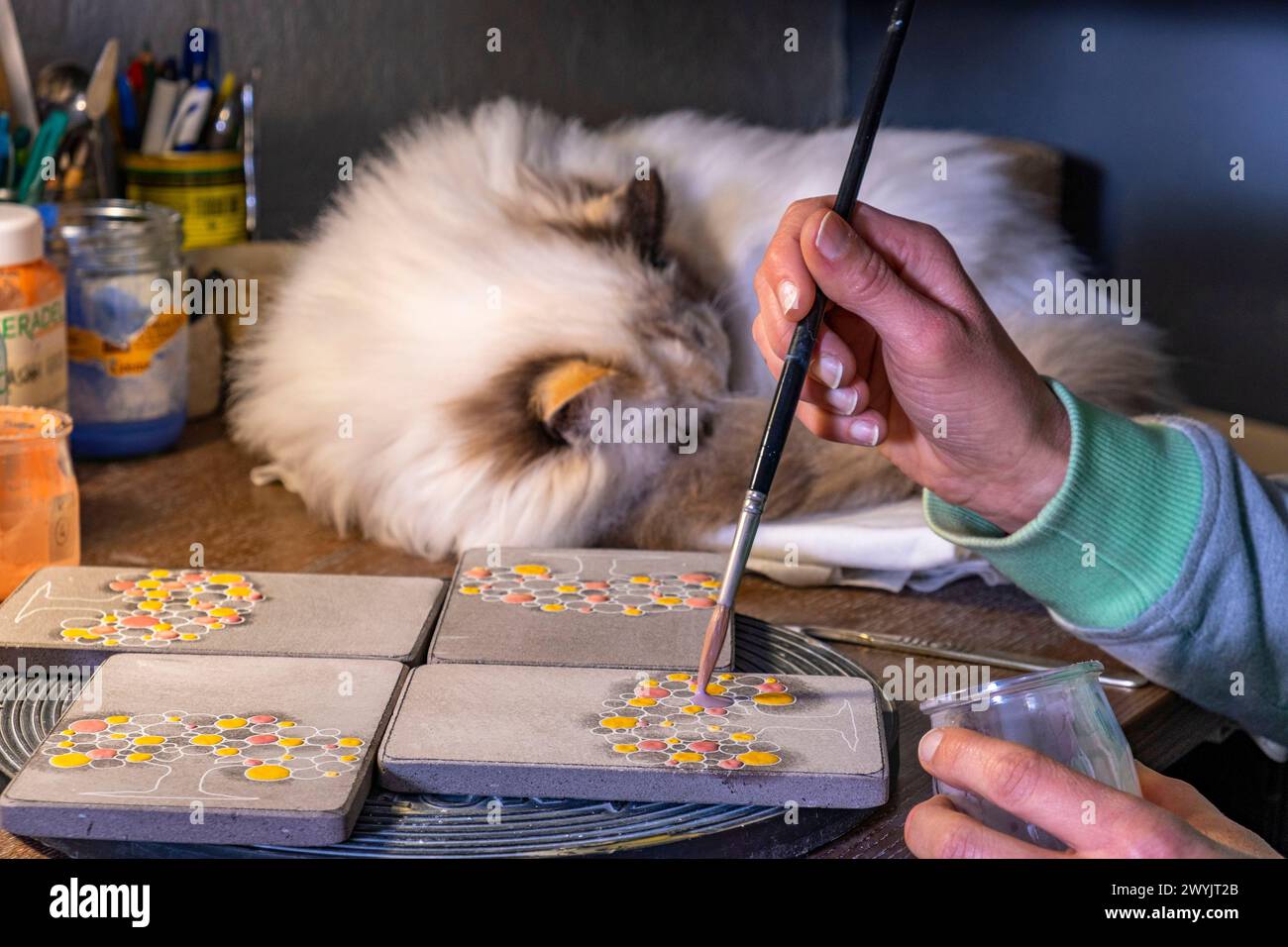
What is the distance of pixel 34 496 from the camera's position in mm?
891

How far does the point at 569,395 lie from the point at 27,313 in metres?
0.41

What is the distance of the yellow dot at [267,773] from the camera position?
59cm

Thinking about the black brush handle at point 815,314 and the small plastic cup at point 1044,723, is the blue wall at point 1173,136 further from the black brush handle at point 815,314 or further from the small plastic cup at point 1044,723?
the small plastic cup at point 1044,723

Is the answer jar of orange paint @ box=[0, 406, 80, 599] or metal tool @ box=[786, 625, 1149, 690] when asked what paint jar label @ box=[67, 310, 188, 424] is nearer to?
jar of orange paint @ box=[0, 406, 80, 599]

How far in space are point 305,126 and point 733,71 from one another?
45 cm

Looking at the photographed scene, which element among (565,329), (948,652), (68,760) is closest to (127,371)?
(565,329)

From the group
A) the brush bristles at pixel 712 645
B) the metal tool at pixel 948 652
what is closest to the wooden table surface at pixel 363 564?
the metal tool at pixel 948 652

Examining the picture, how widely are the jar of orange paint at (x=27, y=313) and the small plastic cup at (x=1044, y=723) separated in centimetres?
73

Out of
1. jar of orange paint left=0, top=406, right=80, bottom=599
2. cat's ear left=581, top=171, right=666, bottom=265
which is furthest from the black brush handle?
jar of orange paint left=0, top=406, right=80, bottom=599

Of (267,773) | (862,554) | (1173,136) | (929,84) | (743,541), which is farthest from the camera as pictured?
(929,84)

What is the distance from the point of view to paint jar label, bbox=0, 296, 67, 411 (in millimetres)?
996

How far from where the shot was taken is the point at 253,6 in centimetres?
136

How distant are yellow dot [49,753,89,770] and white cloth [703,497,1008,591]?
495 mm

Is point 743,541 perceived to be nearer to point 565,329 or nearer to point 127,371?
point 565,329
